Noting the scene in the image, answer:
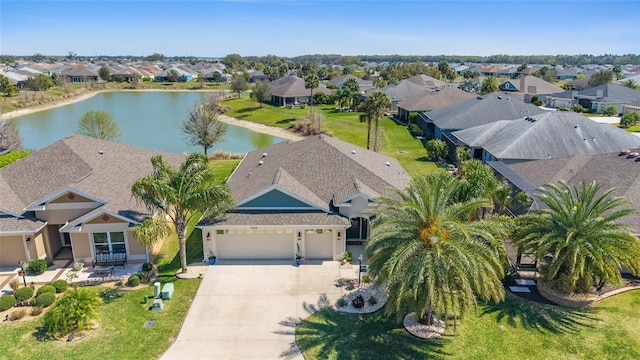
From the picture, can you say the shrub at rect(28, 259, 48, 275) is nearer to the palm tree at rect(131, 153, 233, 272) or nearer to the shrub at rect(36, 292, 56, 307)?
the shrub at rect(36, 292, 56, 307)

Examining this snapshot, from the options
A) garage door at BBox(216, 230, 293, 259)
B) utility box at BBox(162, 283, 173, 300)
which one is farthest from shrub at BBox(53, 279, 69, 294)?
garage door at BBox(216, 230, 293, 259)

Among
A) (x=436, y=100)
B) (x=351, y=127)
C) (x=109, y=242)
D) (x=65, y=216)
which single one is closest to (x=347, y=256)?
(x=109, y=242)

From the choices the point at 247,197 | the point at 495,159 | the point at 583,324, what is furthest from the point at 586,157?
the point at 247,197

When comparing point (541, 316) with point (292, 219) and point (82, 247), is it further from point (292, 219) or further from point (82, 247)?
point (82, 247)

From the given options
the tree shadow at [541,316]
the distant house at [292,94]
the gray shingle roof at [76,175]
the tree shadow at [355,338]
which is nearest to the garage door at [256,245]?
the gray shingle roof at [76,175]

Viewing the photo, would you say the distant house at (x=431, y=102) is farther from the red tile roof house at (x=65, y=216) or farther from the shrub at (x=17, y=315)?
the shrub at (x=17, y=315)

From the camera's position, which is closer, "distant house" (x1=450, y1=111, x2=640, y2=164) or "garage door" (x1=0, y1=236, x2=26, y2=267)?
"garage door" (x1=0, y1=236, x2=26, y2=267)

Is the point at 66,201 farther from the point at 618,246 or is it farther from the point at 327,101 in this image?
the point at 327,101
